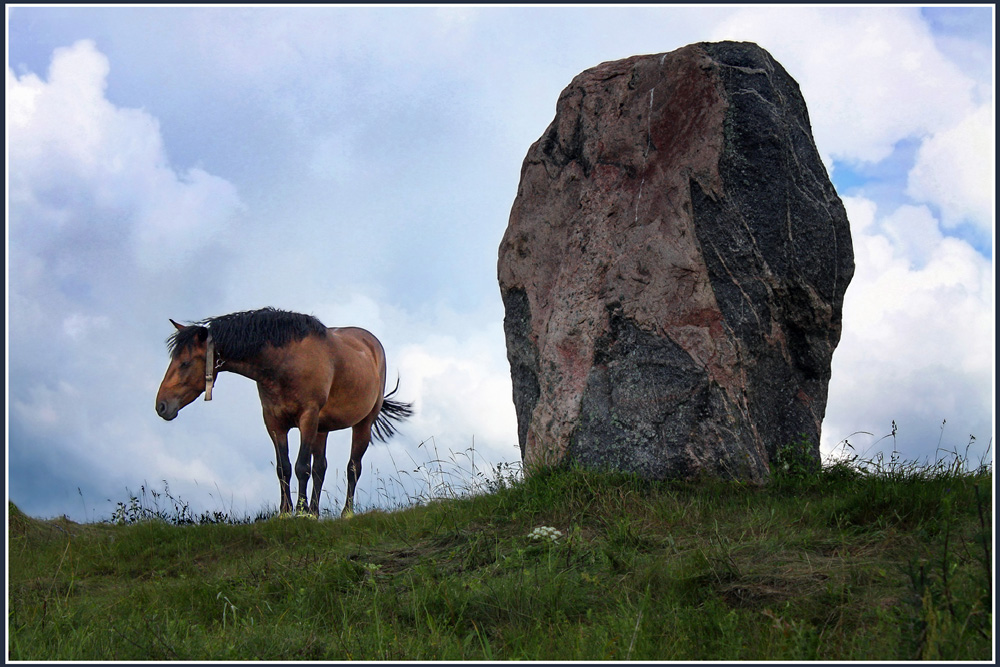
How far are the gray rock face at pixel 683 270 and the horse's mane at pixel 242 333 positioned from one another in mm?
2914

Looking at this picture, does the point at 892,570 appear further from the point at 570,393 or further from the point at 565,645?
the point at 570,393

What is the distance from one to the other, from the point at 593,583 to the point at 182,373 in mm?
5651

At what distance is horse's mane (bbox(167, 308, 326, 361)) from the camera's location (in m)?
8.84

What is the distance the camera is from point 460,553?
545 cm

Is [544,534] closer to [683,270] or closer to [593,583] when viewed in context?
[593,583]

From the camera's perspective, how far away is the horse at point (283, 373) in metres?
8.80

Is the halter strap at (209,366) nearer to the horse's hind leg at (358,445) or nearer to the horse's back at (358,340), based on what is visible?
the horse's back at (358,340)

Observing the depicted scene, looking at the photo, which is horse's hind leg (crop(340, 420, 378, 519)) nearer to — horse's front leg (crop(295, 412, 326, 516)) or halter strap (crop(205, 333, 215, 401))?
horse's front leg (crop(295, 412, 326, 516))

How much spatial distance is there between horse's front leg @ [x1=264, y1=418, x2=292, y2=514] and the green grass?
6.10 ft

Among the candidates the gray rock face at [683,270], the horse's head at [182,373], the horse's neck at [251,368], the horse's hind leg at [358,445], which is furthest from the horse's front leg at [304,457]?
the gray rock face at [683,270]

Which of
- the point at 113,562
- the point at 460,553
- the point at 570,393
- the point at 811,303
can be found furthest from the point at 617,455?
the point at 113,562

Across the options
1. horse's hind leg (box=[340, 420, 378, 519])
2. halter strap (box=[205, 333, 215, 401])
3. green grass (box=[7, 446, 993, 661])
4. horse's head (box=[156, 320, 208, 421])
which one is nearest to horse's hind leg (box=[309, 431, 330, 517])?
horse's hind leg (box=[340, 420, 378, 519])

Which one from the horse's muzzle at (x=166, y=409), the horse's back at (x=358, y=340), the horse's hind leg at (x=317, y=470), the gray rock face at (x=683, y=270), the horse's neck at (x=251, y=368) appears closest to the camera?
the gray rock face at (x=683, y=270)

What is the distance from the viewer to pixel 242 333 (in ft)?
29.4
